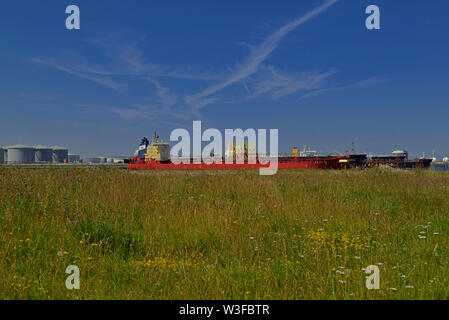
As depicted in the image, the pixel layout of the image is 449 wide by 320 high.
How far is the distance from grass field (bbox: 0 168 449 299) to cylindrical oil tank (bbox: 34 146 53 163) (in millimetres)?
165497

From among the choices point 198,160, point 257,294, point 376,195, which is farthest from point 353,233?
point 198,160

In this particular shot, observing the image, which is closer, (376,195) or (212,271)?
(212,271)

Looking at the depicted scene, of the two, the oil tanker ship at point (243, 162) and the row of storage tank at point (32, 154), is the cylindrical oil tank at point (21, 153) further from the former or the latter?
the oil tanker ship at point (243, 162)

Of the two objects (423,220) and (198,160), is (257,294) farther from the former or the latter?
(198,160)

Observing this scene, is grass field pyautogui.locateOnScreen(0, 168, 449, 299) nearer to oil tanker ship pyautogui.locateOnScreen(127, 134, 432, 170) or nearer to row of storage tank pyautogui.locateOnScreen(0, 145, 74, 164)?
oil tanker ship pyautogui.locateOnScreen(127, 134, 432, 170)

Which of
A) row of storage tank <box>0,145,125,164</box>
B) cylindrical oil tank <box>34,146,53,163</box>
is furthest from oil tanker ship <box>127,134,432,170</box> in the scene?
cylindrical oil tank <box>34,146,53,163</box>

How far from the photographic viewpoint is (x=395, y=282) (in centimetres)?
284

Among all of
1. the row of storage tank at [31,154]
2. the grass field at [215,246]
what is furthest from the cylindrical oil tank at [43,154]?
the grass field at [215,246]

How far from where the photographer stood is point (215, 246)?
402 centimetres

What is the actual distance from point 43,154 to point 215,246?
571ft

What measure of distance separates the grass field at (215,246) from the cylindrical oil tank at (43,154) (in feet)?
543

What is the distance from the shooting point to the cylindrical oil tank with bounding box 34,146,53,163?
457ft

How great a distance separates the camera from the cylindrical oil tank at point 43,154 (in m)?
139
